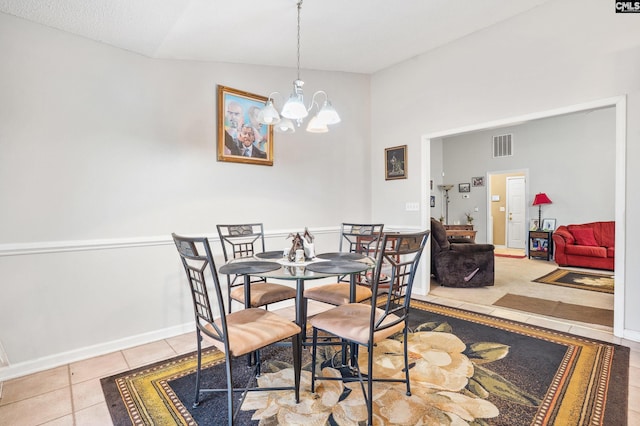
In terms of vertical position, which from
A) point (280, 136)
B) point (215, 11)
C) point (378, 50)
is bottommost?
point (280, 136)

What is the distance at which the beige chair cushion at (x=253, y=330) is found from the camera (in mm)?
1659

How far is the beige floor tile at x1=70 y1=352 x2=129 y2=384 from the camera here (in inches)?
87.3

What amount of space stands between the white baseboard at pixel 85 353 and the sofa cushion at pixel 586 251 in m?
6.56

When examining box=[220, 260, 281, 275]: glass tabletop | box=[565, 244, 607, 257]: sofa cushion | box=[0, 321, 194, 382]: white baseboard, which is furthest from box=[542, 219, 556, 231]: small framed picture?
box=[0, 321, 194, 382]: white baseboard

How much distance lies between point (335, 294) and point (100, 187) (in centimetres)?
210

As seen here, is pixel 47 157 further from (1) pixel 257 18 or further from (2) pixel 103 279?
(1) pixel 257 18

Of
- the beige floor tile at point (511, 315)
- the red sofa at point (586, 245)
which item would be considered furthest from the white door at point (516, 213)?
the beige floor tile at point (511, 315)

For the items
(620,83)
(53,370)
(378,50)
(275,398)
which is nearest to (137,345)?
(53,370)

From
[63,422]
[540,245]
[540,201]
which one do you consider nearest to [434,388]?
[63,422]

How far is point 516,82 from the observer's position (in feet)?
10.7

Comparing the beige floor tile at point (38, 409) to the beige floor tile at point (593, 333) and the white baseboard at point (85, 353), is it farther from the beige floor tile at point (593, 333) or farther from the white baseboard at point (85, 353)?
the beige floor tile at point (593, 333)

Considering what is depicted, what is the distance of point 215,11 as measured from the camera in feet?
7.86

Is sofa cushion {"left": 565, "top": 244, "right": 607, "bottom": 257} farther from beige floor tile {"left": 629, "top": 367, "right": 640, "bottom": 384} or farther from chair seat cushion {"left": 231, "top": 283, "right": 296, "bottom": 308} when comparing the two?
chair seat cushion {"left": 231, "top": 283, "right": 296, "bottom": 308}

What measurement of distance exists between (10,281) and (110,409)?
1232 mm
